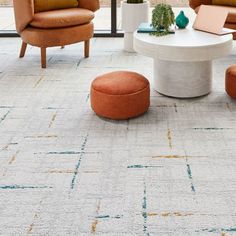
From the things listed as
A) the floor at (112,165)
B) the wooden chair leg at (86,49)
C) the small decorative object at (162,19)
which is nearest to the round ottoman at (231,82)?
the floor at (112,165)

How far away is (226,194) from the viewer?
1741 millimetres

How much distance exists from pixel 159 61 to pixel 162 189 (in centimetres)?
120

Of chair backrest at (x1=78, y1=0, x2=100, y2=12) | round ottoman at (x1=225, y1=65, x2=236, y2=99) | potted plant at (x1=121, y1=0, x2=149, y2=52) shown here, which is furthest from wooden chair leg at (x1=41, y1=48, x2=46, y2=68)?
round ottoman at (x1=225, y1=65, x2=236, y2=99)

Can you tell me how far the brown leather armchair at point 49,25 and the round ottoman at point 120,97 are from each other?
110cm

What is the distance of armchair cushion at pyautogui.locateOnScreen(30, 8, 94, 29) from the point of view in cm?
337

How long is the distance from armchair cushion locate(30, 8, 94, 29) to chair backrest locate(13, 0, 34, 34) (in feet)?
0.14

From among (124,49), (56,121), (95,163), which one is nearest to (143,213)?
(95,163)

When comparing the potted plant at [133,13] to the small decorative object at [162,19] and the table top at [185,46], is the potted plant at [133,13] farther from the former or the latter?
the table top at [185,46]

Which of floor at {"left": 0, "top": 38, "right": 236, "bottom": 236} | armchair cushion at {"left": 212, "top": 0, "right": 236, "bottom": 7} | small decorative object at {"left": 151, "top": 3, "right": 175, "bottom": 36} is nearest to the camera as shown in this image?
floor at {"left": 0, "top": 38, "right": 236, "bottom": 236}

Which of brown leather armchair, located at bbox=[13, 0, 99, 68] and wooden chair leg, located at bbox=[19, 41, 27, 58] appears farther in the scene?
wooden chair leg, located at bbox=[19, 41, 27, 58]

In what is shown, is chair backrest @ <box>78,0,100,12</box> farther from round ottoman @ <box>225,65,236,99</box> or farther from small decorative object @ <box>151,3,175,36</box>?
round ottoman @ <box>225,65,236,99</box>

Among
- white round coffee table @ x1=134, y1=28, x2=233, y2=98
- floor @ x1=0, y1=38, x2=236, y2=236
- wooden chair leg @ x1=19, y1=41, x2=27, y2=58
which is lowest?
floor @ x1=0, y1=38, x2=236, y2=236

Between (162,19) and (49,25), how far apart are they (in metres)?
1.01

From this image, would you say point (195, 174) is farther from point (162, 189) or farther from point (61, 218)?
point (61, 218)
